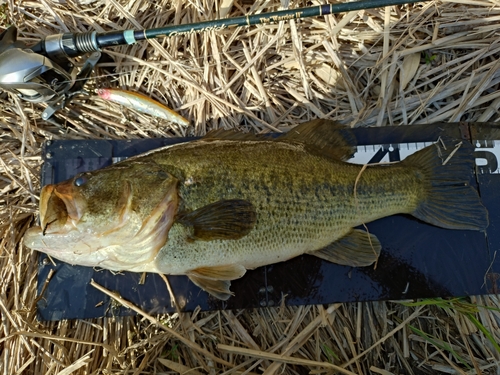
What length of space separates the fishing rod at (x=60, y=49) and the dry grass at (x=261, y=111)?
302 mm

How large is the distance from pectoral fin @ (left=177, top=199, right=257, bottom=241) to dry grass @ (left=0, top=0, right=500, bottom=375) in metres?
0.88

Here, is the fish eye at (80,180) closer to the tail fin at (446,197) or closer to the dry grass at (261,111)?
the dry grass at (261,111)

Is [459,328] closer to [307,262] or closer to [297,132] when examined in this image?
[307,262]

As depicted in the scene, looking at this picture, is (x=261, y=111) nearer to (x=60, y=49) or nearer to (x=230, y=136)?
(x=230, y=136)

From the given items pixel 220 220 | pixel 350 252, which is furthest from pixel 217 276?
pixel 350 252

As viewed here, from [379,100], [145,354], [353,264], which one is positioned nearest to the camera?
[353,264]

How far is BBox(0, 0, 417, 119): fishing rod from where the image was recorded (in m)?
2.64

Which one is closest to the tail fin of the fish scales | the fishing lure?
the fish scales

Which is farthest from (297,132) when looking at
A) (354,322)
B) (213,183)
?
(354,322)

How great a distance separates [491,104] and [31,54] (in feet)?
11.9

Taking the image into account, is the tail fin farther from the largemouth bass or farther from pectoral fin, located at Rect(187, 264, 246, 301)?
pectoral fin, located at Rect(187, 264, 246, 301)

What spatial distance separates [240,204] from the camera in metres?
2.23

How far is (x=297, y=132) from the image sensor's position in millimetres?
2617

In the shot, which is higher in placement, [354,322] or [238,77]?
[238,77]
